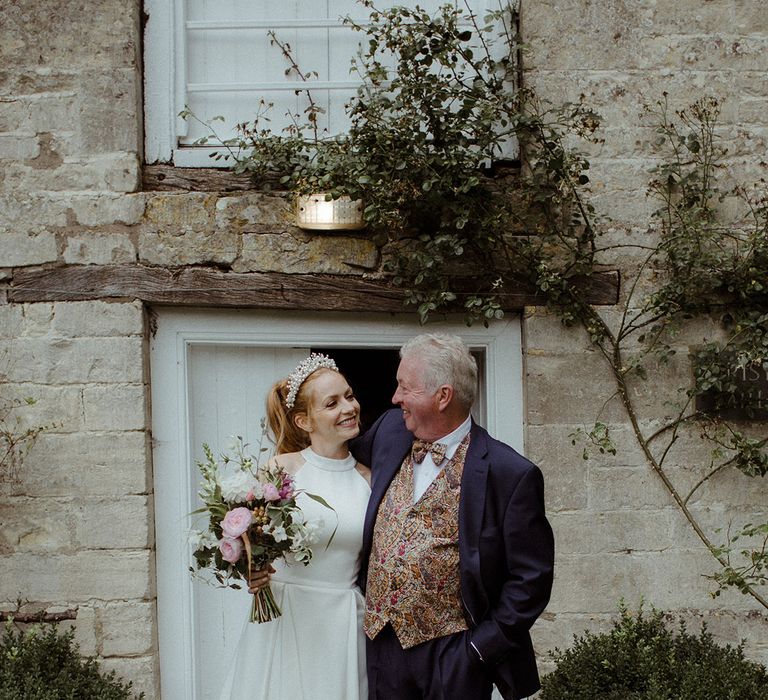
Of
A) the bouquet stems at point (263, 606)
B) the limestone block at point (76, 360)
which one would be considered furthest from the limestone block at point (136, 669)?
the limestone block at point (76, 360)

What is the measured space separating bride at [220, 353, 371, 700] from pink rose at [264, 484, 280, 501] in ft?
0.76

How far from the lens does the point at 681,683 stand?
4.01m

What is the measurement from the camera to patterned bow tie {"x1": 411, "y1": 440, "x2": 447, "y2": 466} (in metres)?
3.64

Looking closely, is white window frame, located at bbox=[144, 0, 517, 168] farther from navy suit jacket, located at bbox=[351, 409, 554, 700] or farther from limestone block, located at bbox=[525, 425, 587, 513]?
navy suit jacket, located at bbox=[351, 409, 554, 700]

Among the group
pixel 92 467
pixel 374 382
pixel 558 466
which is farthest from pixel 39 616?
pixel 558 466

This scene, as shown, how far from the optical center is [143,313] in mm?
4641

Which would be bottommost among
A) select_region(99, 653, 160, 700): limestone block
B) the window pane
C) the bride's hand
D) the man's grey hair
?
select_region(99, 653, 160, 700): limestone block

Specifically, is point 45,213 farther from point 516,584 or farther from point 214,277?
point 516,584

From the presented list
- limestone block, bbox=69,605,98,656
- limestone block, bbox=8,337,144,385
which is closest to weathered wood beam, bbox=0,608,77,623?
limestone block, bbox=69,605,98,656

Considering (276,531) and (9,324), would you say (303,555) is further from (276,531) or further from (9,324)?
(9,324)

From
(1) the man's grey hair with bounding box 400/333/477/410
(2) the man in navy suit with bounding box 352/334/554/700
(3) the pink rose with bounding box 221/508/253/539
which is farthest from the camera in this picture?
(1) the man's grey hair with bounding box 400/333/477/410

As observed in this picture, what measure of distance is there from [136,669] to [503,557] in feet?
6.87

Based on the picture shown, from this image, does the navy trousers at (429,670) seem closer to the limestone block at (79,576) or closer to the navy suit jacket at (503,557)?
the navy suit jacket at (503,557)

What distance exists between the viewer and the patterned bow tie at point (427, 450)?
143 inches
